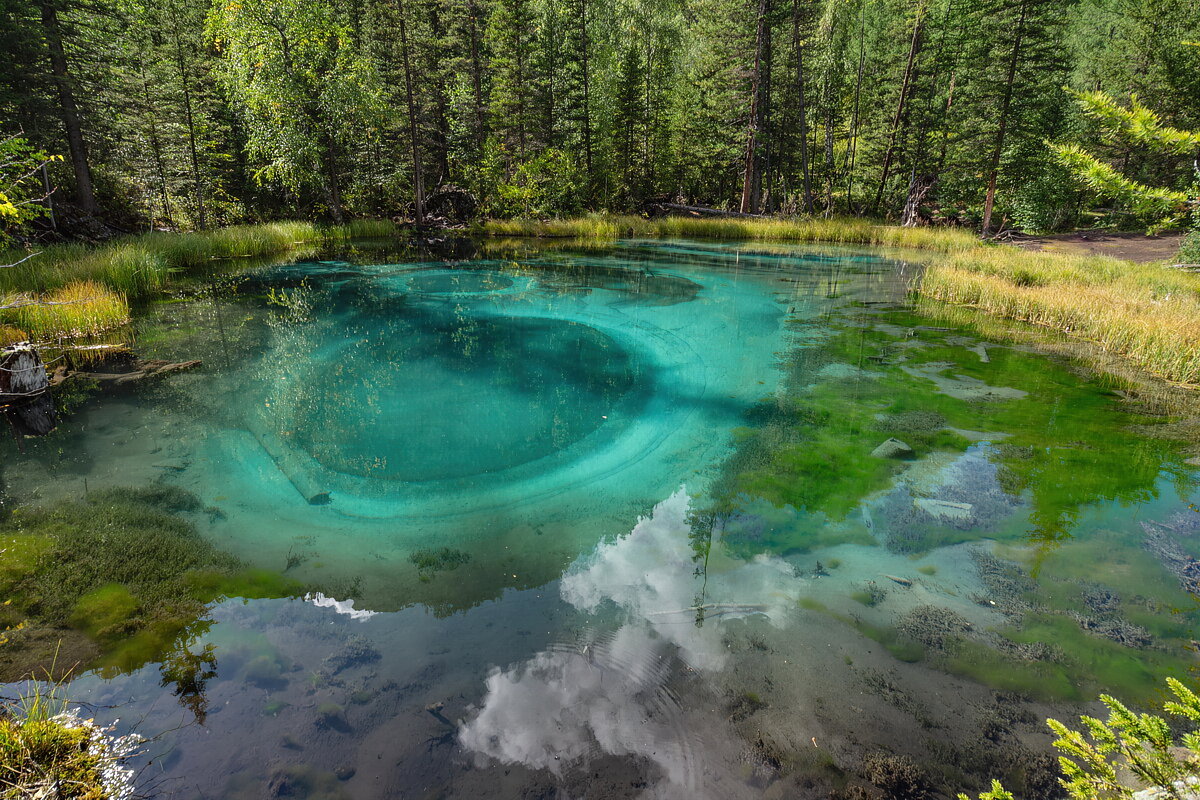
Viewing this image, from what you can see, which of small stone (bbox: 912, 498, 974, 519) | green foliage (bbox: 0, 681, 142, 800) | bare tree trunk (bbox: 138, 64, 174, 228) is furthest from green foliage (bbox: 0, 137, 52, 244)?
bare tree trunk (bbox: 138, 64, 174, 228)

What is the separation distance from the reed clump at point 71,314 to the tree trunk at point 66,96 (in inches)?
354

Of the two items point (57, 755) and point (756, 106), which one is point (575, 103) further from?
point (57, 755)

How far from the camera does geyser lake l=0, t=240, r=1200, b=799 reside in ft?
9.39

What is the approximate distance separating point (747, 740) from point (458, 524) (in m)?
2.94

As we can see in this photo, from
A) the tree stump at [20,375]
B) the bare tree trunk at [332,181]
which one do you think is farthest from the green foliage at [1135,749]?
the bare tree trunk at [332,181]

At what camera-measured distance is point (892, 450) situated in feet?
20.1

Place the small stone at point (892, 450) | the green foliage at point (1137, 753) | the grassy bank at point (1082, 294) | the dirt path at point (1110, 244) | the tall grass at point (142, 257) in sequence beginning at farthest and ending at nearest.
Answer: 1. the dirt path at point (1110, 244)
2. the tall grass at point (142, 257)
3. the grassy bank at point (1082, 294)
4. the small stone at point (892, 450)
5. the green foliage at point (1137, 753)

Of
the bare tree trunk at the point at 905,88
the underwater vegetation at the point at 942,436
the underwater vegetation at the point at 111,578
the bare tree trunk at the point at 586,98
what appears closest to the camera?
the underwater vegetation at the point at 111,578

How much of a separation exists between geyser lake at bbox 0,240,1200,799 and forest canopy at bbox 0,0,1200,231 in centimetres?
1485

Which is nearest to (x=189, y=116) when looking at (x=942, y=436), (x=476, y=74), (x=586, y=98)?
(x=476, y=74)

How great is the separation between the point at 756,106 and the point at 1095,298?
1798 cm

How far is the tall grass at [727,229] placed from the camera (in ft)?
78.6

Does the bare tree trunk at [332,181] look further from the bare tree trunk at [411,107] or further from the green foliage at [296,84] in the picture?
the bare tree trunk at [411,107]

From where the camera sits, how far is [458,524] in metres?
4.86
